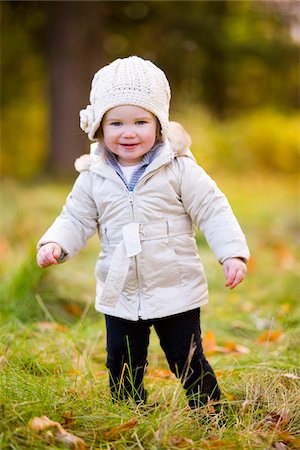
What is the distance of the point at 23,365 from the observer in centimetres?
295

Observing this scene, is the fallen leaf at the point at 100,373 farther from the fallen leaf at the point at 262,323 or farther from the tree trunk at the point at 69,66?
the tree trunk at the point at 69,66

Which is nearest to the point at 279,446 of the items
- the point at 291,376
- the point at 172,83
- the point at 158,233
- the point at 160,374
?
the point at 291,376

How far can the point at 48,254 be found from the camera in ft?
9.00

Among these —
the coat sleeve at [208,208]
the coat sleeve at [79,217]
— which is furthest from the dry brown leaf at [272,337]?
the coat sleeve at [79,217]

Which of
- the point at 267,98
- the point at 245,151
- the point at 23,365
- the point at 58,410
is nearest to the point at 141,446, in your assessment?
the point at 58,410

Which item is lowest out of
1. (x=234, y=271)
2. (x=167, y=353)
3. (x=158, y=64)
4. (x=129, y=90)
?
(x=167, y=353)

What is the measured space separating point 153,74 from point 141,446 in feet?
4.52

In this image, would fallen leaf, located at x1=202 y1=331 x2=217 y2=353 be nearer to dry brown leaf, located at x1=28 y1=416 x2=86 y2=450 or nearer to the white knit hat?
the white knit hat

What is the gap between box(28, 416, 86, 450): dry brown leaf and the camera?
2.26 meters

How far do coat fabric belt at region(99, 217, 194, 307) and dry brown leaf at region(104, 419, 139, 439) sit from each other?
1.68 ft

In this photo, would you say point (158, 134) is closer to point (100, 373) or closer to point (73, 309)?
point (100, 373)

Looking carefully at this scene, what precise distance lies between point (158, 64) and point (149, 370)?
13045mm

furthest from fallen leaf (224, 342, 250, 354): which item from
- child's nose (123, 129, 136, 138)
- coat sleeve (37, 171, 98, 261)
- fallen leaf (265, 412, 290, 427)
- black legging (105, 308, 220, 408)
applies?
Result: child's nose (123, 129, 136, 138)

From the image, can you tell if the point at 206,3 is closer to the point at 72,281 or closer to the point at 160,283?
the point at 72,281
